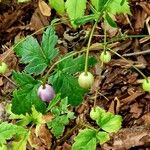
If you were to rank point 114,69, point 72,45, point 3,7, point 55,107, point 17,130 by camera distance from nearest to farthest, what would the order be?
1. point 17,130
2. point 55,107
3. point 114,69
4. point 72,45
5. point 3,7

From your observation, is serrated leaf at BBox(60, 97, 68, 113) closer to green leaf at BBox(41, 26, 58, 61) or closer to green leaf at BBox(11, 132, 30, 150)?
green leaf at BBox(11, 132, 30, 150)

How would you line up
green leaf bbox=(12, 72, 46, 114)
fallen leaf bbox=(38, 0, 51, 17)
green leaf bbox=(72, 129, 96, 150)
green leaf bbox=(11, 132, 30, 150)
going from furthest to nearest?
fallen leaf bbox=(38, 0, 51, 17) → green leaf bbox=(11, 132, 30, 150) → green leaf bbox=(72, 129, 96, 150) → green leaf bbox=(12, 72, 46, 114)

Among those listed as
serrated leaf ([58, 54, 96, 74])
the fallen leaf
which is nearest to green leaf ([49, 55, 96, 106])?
serrated leaf ([58, 54, 96, 74])

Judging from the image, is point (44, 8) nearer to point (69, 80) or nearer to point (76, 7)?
point (76, 7)

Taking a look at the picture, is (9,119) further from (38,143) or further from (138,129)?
(138,129)

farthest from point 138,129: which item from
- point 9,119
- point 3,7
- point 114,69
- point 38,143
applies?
point 3,7

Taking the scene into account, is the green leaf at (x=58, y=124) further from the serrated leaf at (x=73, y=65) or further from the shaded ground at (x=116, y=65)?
the serrated leaf at (x=73, y=65)

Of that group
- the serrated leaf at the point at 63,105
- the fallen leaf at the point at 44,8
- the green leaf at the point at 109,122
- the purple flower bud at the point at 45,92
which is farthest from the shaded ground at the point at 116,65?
the purple flower bud at the point at 45,92
